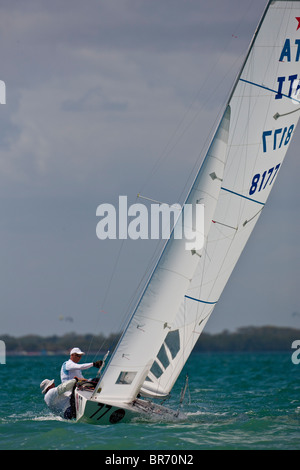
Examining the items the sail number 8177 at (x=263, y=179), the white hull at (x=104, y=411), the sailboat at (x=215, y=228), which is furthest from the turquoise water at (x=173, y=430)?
the sail number 8177 at (x=263, y=179)

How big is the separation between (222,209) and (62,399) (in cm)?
446

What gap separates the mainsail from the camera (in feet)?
44.8

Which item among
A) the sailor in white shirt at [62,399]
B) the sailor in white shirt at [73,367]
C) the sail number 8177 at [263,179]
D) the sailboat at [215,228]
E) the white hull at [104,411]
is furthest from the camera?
the sail number 8177 at [263,179]

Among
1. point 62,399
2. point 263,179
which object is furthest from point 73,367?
point 263,179

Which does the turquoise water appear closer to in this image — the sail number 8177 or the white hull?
the white hull

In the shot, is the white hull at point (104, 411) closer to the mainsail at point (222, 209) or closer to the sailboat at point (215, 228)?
the sailboat at point (215, 228)

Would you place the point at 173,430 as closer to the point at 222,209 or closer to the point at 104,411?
the point at 104,411

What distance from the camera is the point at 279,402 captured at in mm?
19188

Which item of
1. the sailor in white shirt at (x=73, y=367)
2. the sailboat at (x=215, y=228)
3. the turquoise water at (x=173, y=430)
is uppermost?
the sailboat at (x=215, y=228)

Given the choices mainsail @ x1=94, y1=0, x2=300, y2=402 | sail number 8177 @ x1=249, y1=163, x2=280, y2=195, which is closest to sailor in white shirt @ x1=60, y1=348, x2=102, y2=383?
mainsail @ x1=94, y1=0, x2=300, y2=402

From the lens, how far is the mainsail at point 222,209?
13.7 metres

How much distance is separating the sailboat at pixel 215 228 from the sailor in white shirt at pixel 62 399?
0.20 metres
